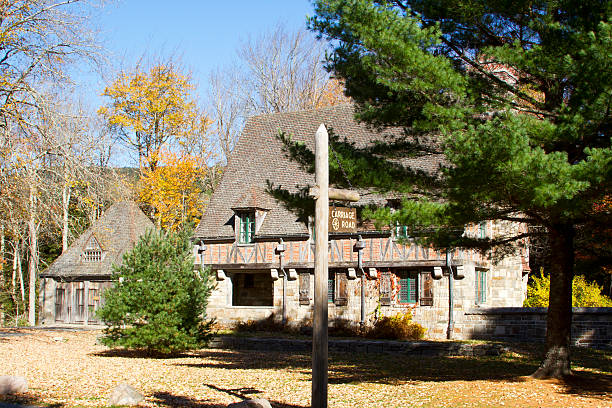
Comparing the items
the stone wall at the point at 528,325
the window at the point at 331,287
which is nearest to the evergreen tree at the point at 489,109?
the stone wall at the point at 528,325

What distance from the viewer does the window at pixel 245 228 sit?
2567 cm

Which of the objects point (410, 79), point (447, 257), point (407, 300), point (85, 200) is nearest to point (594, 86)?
point (410, 79)

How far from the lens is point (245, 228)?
2583 centimetres

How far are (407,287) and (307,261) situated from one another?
3671 millimetres

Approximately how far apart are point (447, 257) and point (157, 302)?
9866 mm

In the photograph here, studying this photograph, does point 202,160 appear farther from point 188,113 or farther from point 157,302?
point 157,302

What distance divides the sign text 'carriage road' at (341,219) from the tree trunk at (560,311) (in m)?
5.15

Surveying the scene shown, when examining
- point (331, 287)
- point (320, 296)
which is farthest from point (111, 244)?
point (320, 296)

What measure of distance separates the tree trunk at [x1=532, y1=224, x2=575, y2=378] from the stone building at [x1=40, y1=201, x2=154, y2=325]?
842 inches

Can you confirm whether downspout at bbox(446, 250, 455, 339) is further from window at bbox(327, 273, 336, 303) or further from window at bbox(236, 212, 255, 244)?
window at bbox(236, 212, 255, 244)

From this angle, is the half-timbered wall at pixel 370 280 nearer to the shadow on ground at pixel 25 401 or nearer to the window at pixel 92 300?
the window at pixel 92 300

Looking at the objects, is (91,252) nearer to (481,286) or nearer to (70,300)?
(70,300)

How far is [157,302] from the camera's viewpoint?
15648 millimetres

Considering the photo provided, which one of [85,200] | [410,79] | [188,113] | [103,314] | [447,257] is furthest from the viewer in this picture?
[188,113]
